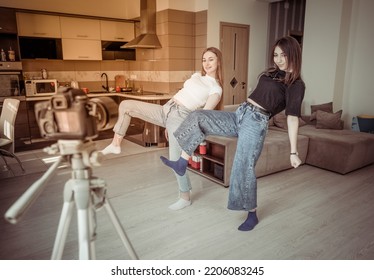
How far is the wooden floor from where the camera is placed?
6.80ft

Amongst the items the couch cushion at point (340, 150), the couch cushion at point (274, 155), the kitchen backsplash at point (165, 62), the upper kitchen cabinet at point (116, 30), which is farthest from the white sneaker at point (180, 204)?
the upper kitchen cabinet at point (116, 30)

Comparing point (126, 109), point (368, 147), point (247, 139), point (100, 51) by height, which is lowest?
point (368, 147)

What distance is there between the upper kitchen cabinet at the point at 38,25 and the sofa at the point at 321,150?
148 inches

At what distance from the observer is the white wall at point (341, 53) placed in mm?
4898

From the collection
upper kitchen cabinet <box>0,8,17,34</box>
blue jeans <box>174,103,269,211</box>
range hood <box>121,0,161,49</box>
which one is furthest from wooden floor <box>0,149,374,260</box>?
range hood <box>121,0,161,49</box>

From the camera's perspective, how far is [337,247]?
2131 millimetres

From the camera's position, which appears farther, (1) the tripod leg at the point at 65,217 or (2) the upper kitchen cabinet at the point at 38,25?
(2) the upper kitchen cabinet at the point at 38,25

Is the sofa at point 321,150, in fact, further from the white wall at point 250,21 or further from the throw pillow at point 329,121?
the white wall at point 250,21

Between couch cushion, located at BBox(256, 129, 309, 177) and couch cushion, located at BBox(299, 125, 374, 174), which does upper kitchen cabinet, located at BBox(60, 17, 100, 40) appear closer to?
couch cushion, located at BBox(256, 129, 309, 177)

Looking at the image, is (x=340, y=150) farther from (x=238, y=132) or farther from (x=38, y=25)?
(x=38, y=25)

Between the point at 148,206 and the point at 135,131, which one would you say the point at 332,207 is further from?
the point at 135,131

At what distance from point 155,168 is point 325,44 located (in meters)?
3.70

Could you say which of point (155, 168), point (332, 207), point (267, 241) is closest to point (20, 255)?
point (267, 241)

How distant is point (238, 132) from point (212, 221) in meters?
0.83
